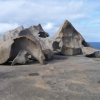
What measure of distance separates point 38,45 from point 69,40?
3.10m

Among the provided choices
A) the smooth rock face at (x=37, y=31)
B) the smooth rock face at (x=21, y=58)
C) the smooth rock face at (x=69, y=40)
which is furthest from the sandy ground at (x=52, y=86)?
the smooth rock face at (x=37, y=31)

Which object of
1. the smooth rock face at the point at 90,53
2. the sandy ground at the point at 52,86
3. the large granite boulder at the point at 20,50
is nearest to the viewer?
the sandy ground at the point at 52,86

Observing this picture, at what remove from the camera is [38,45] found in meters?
6.06

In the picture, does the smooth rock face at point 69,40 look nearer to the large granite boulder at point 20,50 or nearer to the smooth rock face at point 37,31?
the smooth rock face at point 37,31

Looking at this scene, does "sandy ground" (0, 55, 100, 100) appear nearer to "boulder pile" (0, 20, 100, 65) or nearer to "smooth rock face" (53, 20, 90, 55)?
"boulder pile" (0, 20, 100, 65)

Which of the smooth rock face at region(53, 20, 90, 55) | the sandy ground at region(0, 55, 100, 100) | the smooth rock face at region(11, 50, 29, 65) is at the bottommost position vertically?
the sandy ground at region(0, 55, 100, 100)

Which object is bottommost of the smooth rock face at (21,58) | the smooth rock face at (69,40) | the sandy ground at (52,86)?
the sandy ground at (52,86)

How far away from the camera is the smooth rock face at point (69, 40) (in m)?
8.33

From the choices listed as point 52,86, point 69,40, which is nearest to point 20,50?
point 52,86

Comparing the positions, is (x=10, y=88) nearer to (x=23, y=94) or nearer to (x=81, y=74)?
(x=23, y=94)

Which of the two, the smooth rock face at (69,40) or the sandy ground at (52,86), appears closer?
the sandy ground at (52,86)

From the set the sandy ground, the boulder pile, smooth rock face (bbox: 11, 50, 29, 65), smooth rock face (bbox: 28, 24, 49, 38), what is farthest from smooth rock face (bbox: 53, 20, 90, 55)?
the sandy ground

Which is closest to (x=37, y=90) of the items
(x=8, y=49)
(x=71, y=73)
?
(x=71, y=73)

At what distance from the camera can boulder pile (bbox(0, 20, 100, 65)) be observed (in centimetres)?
586
